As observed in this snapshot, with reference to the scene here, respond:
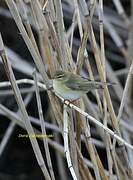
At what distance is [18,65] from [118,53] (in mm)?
936

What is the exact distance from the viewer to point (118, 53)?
332cm

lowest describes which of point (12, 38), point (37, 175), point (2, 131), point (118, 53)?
point (37, 175)

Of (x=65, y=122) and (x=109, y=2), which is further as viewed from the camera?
(x=109, y=2)

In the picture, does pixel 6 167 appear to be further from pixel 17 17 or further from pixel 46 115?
pixel 17 17

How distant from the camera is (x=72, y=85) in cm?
188

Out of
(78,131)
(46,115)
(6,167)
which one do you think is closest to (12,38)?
(46,115)

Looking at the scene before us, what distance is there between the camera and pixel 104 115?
5.71 ft

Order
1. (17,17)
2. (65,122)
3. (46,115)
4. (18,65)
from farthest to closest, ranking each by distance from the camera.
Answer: (46,115) < (18,65) < (65,122) < (17,17)

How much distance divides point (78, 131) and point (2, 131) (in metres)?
1.76

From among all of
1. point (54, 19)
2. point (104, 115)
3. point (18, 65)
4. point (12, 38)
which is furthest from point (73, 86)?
point (12, 38)

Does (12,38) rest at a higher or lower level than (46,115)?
higher

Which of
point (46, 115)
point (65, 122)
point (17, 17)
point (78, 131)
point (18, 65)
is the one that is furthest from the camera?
point (46, 115)

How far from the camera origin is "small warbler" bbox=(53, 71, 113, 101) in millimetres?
1734

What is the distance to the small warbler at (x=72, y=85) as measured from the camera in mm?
1734
